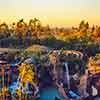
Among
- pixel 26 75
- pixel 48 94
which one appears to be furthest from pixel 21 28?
pixel 48 94

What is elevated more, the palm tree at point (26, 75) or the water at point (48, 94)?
the palm tree at point (26, 75)

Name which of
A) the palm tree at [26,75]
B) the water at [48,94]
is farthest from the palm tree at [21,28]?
the water at [48,94]

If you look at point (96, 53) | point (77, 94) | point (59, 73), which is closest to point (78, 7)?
point (96, 53)

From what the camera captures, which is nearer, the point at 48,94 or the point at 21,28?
the point at 48,94

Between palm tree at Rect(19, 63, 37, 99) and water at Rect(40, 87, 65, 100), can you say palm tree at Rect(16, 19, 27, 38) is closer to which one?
palm tree at Rect(19, 63, 37, 99)

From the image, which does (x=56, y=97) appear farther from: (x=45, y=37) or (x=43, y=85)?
(x=45, y=37)

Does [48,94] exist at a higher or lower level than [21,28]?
lower

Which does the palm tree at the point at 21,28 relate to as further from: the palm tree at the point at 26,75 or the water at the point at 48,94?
the water at the point at 48,94

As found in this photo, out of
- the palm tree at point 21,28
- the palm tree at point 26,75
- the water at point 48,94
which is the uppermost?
the palm tree at point 21,28

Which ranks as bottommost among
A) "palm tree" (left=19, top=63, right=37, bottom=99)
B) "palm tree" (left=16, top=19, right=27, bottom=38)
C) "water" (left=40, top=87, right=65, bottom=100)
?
"water" (left=40, top=87, right=65, bottom=100)

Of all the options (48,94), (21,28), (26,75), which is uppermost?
(21,28)

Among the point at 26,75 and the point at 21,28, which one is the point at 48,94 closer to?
the point at 26,75

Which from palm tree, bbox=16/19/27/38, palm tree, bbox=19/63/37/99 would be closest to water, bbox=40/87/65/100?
palm tree, bbox=19/63/37/99
